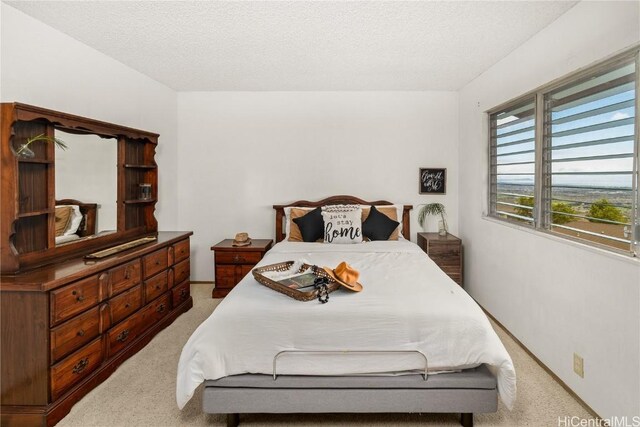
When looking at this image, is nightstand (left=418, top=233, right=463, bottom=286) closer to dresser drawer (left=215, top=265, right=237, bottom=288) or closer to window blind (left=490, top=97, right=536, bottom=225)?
window blind (left=490, top=97, right=536, bottom=225)

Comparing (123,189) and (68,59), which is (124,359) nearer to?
(123,189)

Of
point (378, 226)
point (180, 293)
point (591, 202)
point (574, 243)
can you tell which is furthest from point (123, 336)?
point (591, 202)

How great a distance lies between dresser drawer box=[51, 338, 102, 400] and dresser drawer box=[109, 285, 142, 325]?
0.23m

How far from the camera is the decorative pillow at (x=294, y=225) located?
173 inches

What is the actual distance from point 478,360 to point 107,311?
242 centimetres

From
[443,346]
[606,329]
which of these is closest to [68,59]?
[443,346]

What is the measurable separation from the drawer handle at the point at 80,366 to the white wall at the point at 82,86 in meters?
1.77

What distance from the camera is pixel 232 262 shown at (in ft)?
14.5

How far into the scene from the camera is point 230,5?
2.56m

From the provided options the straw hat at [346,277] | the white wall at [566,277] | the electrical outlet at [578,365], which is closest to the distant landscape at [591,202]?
the white wall at [566,277]

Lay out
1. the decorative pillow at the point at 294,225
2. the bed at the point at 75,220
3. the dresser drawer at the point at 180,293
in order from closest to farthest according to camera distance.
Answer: the bed at the point at 75,220, the dresser drawer at the point at 180,293, the decorative pillow at the point at 294,225

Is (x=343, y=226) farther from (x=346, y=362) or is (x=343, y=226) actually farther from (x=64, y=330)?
(x=64, y=330)

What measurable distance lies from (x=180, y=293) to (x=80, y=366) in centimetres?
154

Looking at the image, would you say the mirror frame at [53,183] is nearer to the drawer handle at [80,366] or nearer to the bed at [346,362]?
the drawer handle at [80,366]
